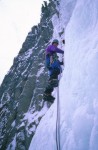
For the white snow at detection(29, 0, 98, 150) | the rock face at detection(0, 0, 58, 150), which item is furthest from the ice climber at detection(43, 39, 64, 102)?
the rock face at detection(0, 0, 58, 150)

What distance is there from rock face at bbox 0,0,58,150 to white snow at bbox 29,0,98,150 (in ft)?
41.4

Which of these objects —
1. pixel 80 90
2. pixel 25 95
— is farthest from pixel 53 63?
pixel 25 95

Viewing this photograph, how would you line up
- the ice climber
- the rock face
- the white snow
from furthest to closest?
the rock face < the ice climber < the white snow

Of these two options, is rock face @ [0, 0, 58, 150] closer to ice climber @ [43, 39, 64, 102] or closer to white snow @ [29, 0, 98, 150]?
ice climber @ [43, 39, 64, 102]

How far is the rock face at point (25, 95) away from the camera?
18.4 meters

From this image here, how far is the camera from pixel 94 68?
3375mm

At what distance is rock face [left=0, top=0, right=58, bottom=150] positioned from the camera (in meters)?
18.4

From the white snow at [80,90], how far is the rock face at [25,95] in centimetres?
1262

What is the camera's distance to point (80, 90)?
376 cm

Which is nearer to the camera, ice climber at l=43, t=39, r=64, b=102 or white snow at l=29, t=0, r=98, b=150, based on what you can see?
white snow at l=29, t=0, r=98, b=150

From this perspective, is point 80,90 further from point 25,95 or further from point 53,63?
point 25,95

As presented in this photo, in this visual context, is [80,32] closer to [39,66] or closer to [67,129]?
[67,129]

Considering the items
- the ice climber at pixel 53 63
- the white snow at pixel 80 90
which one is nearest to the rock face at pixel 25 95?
the ice climber at pixel 53 63

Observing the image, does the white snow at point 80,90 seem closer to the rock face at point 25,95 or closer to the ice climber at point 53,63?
the ice climber at point 53,63
